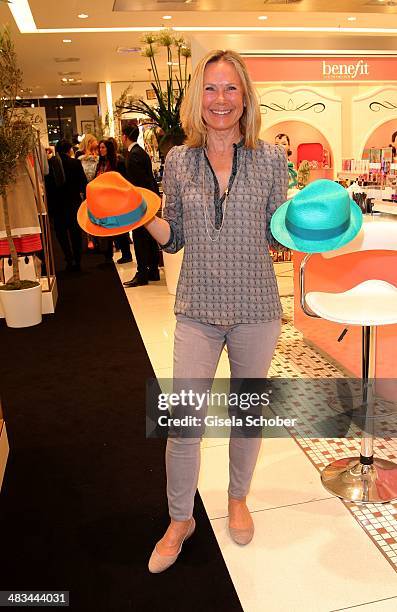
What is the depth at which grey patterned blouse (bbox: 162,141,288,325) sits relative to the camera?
1708 mm

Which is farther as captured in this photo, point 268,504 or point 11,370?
point 11,370

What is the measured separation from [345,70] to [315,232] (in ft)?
13.0

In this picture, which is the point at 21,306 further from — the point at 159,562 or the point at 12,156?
the point at 159,562

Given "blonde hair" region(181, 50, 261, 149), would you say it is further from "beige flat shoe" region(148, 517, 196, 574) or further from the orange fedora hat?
"beige flat shoe" region(148, 517, 196, 574)

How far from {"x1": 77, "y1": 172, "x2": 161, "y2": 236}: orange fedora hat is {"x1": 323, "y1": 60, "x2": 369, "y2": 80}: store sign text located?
3.95 meters

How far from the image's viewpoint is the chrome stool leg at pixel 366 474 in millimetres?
2209

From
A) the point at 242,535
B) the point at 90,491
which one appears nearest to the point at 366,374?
the point at 242,535

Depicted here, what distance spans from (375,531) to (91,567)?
95cm

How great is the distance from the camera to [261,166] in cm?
172

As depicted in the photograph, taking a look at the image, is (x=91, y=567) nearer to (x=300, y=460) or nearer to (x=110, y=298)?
(x=300, y=460)

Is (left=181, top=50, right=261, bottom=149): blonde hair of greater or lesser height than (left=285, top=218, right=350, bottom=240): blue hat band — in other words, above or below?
above

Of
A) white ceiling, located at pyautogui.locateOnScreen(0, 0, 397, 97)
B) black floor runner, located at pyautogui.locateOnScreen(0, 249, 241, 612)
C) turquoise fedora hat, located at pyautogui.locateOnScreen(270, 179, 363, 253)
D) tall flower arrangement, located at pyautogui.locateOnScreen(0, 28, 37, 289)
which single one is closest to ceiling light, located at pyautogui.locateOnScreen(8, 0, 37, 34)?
white ceiling, located at pyautogui.locateOnScreen(0, 0, 397, 97)

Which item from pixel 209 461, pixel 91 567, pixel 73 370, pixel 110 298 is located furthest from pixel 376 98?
pixel 91 567

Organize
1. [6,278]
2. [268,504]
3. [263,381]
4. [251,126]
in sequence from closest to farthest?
[251,126] < [263,381] < [268,504] < [6,278]
